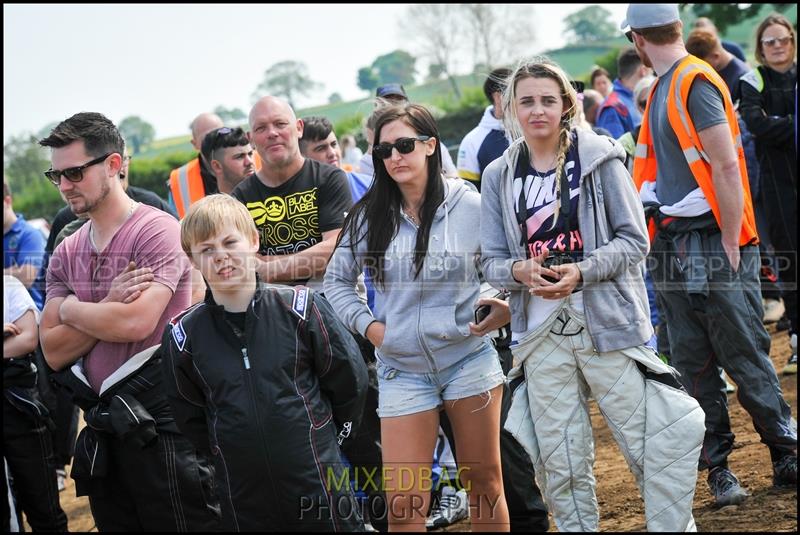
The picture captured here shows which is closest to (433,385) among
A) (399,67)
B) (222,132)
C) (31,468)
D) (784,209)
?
(31,468)

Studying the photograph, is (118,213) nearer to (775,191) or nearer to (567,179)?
(567,179)

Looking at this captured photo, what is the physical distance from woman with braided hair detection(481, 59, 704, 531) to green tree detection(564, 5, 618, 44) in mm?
42160

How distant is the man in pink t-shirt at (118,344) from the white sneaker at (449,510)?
1666 mm

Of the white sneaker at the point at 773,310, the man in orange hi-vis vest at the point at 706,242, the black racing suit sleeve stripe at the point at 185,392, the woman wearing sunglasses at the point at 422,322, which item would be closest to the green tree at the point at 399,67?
the white sneaker at the point at 773,310

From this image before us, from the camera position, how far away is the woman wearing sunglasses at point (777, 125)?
290 inches

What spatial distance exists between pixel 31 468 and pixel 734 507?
14.1ft

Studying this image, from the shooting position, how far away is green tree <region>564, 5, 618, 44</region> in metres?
45.6

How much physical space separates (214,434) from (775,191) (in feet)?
19.1

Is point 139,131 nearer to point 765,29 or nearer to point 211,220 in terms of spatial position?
point 765,29

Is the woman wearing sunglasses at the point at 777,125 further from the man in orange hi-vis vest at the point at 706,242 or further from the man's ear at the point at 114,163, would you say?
the man's ear at the point at 114,163

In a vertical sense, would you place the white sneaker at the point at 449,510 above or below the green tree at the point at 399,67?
below

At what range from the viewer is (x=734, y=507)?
4.83m

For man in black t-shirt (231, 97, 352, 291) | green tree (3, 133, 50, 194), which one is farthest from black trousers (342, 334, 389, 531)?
green tree (3, 133, 50, 194)

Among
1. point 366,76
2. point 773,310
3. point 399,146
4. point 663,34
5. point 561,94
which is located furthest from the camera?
point 366,76
